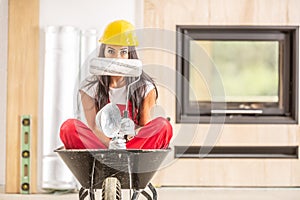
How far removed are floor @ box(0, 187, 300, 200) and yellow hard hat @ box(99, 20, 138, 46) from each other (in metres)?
1.25

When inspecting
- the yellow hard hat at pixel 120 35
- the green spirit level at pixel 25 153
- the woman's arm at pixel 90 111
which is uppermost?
the yellow hard hat at pixel 120 35

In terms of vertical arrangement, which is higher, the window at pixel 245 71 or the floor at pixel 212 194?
the window at pixel 245 71

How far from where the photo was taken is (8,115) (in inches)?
148

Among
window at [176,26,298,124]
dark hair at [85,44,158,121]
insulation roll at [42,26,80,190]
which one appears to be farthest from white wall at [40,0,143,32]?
dark hair at [85,44,158,121]

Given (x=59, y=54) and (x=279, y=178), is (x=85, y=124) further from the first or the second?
(x=279, y=178)

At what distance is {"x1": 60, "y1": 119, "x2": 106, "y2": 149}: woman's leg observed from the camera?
234cm

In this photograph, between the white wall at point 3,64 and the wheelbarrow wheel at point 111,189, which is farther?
the white wall at point 3,64

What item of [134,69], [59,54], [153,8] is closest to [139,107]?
[134,69]

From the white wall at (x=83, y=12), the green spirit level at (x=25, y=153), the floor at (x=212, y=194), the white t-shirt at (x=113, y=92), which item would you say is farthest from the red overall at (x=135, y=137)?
the white wall at (x=83, y=12)

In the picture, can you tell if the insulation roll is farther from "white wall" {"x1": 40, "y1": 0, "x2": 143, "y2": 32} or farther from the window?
the window

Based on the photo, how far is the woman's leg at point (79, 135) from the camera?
234cm

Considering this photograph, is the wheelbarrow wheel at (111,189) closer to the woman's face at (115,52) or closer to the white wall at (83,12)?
the woman's face at (115,52)

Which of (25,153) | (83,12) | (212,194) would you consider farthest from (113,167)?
(83,12)

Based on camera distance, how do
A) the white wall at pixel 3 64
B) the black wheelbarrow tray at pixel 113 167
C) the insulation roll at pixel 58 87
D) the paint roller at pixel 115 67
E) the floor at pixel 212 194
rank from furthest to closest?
the white wall at pixel 3 64 < the insulation roll at pixel 58 87 < the floor at pixel 212 194 < the paint roller at pixel 115 67 < the black wheelbarrow tray at pixel 113 167
